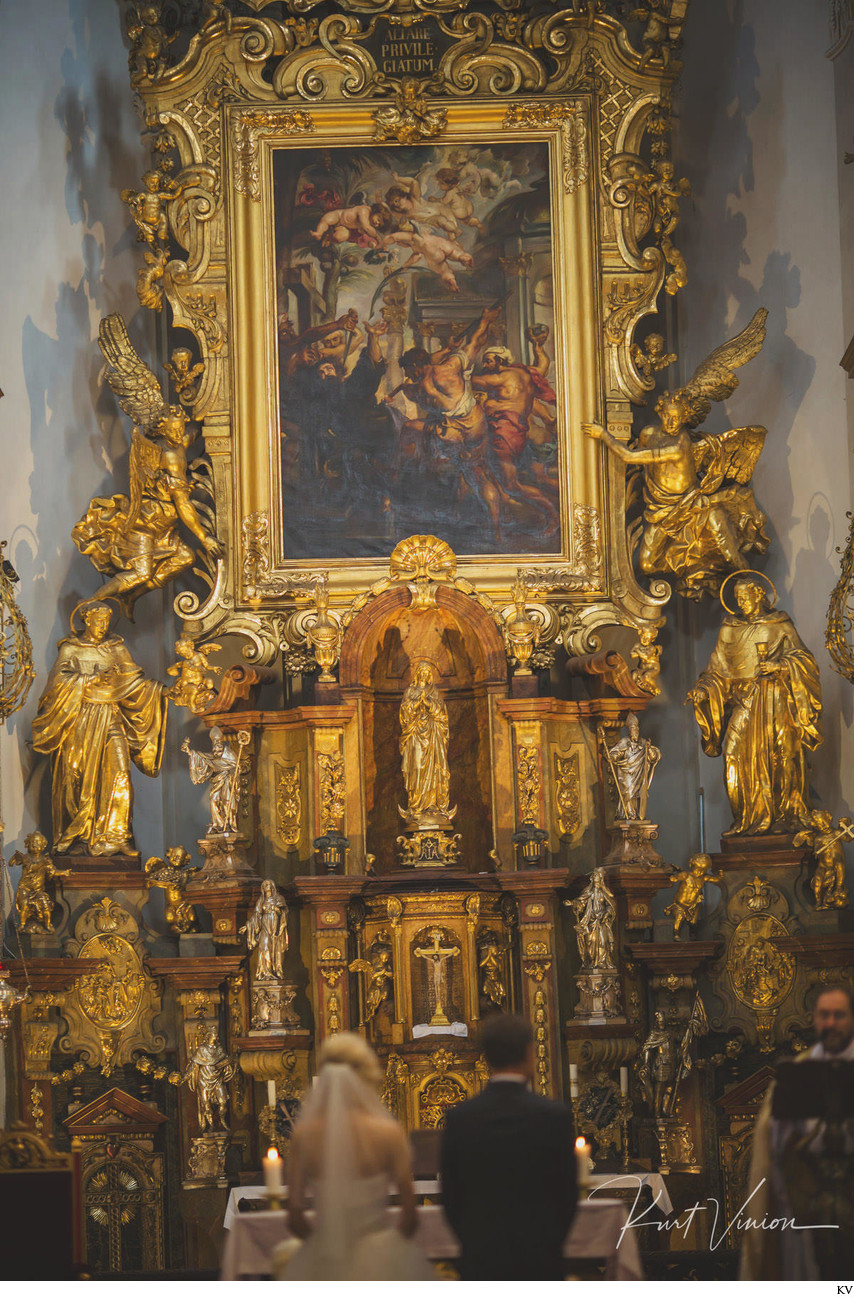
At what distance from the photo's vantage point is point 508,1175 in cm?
718

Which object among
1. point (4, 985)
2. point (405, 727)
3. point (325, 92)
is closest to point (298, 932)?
point (405, 727)

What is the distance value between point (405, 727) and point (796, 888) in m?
3.20

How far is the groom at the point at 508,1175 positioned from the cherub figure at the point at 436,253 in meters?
10.1

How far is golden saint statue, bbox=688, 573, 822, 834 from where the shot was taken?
15.1 metres

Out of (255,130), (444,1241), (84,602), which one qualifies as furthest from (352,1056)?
(255,130)

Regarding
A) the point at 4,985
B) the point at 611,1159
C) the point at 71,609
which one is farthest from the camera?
the point at 71,609

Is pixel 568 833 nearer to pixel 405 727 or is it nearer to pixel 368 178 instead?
pixel 405 727

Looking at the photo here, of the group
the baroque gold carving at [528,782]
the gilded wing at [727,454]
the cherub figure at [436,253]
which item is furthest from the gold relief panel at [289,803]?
the cherub figure at [436,253]

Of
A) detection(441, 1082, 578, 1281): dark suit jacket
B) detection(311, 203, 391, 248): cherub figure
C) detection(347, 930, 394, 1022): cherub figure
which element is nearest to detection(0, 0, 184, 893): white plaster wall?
detection(311, 203, 391, 248): cherub figure

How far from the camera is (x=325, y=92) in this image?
16.3 meters

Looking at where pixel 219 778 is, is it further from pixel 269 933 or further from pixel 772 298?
pixel 772 298

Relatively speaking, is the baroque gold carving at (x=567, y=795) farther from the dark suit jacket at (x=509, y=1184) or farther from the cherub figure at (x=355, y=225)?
the dark suit jacket at (x=509, y=1184)

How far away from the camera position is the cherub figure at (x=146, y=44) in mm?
16203

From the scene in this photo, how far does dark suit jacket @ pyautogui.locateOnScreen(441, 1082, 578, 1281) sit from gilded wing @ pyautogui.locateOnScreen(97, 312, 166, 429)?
9.67 metres
